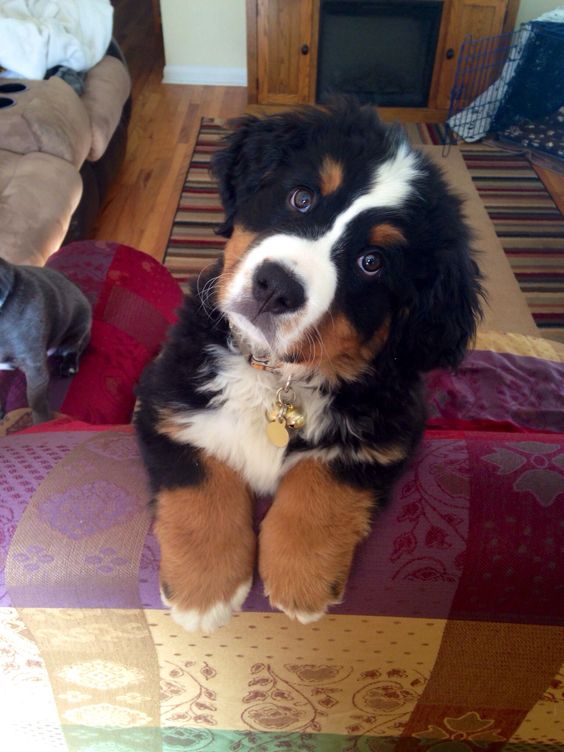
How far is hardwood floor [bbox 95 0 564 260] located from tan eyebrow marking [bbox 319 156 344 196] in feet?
8.76

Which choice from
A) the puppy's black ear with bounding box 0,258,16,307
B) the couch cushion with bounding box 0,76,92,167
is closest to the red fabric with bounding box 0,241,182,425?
the puppy's black ear with bounding box 0,258,16,307

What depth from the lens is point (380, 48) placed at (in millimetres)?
5324

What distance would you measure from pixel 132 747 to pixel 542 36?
208 inches

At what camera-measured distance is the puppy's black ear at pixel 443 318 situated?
1172 millimetres

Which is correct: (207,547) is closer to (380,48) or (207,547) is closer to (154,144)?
(154,144)

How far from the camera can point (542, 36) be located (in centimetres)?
476

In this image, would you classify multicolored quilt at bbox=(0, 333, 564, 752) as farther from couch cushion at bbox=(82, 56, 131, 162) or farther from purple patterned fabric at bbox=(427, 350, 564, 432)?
couch cushion at bbox=(82, 56, 131, 162)

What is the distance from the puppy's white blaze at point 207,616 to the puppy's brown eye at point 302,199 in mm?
704

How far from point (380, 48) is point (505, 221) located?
2.10 m

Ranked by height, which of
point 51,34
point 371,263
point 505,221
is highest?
point 371,263

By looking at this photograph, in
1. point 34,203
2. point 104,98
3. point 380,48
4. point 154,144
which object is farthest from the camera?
point 380,48

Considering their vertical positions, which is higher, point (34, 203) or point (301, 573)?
point (301, 573)

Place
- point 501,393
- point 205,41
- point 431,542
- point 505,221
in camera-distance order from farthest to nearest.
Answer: point 205,41 < point 505,221 < point 501,393 < point 431,542

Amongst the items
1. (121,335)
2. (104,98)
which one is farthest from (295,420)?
(104,98)
